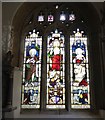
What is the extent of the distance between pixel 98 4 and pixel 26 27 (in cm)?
198

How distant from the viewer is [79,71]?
5.33m

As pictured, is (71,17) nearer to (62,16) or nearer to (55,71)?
(62,16)

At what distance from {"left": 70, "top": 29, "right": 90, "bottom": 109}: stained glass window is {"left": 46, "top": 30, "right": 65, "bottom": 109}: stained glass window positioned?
25cm

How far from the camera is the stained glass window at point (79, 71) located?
5121 millimetres

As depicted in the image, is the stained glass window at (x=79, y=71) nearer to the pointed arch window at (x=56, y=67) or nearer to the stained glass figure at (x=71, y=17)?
the pointed arch window at (x=56, y=67)

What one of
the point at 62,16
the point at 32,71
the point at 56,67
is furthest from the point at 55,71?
the point at 62,16

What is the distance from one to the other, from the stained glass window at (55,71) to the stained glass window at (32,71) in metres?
0.26

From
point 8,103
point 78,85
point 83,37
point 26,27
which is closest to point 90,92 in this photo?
point 78,85

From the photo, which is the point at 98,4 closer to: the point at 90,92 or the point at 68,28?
the point at 68,28

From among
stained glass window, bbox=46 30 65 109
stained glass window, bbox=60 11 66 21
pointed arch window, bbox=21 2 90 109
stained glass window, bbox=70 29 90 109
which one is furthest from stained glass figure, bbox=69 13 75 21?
stained glass window, bbox=46 30 65 109

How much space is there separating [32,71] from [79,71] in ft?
3.91

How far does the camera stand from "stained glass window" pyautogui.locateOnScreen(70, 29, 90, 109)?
5.12m

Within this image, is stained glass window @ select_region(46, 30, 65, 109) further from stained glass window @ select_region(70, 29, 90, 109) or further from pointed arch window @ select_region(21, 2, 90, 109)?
stained glass window @ select_region(70, 29, 90, 109)

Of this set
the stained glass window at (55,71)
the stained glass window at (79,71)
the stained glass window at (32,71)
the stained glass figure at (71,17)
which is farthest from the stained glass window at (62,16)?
the stained glass window at (32,71)
